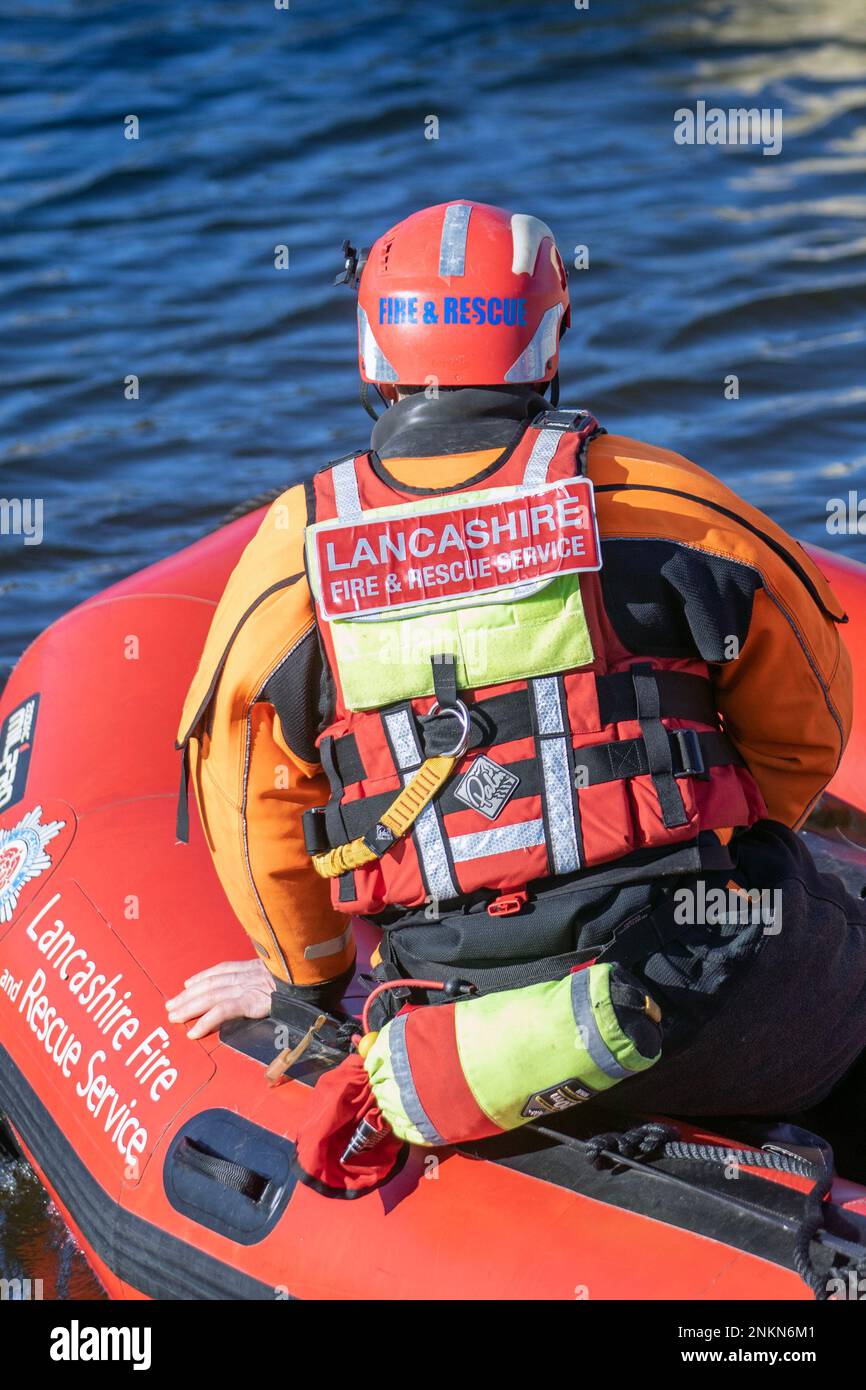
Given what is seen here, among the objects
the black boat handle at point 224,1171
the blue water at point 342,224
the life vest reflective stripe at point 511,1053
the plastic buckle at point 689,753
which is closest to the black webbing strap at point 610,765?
the plastic buckle at point 689,753

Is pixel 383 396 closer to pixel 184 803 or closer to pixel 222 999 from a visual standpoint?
pixel 184 803

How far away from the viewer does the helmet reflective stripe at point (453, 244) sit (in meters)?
2.08

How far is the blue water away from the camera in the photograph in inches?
237

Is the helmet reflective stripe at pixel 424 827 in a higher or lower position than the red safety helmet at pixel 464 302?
lower

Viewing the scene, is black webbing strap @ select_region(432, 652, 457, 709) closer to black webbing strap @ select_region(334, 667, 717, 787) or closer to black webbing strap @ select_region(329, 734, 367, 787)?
black webbing strap @ select_region(334, 667, 717, 787)

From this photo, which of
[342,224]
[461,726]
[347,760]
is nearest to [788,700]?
[461,726]

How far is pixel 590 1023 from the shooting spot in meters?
1.95

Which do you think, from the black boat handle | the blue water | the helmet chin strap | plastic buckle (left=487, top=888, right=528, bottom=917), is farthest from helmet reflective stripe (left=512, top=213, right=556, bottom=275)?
the blue water

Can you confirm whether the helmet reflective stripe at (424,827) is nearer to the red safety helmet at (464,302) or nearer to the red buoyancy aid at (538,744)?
the red buoyancy aid at (538,744)

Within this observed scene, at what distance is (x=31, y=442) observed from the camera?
21.0 feet

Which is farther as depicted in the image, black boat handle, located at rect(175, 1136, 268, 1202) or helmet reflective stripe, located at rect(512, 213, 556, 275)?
black boat handle, located at rect(175, 1136, 268, 1202)

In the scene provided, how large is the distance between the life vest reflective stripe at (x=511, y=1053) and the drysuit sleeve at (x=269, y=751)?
1.14 ft
